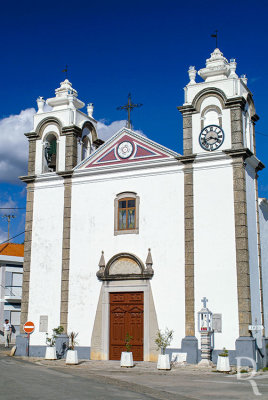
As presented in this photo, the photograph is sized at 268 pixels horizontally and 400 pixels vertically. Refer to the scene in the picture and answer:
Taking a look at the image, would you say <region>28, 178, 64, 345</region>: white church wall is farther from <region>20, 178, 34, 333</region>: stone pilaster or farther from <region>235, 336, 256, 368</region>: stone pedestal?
<region>235, 336, 256, 368</region>: stone pedestal

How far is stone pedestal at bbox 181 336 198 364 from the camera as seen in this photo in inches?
779

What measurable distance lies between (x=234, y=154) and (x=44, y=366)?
10.7m

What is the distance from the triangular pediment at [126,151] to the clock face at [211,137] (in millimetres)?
1289

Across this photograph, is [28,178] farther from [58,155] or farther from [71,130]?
[71,130]

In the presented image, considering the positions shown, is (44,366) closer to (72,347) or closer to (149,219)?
(72,347)

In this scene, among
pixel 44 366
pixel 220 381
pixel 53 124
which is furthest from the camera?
pixel 53 124

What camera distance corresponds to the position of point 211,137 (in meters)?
21.6

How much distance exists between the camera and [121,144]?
76.8ft

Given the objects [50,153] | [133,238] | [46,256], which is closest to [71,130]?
[50,153]

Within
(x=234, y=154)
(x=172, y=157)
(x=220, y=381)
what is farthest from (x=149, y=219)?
(x=220, y=381)

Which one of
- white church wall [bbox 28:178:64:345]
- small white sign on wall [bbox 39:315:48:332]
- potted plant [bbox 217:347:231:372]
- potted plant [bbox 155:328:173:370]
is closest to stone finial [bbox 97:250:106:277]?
white church wall [bbox 28:178:64:345]

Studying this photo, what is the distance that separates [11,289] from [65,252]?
1382 centimetres

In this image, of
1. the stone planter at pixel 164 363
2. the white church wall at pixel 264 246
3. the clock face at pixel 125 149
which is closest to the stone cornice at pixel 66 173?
the clock face at pixel 125 149

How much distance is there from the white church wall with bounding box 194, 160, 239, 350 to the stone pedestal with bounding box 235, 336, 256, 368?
37 cm
